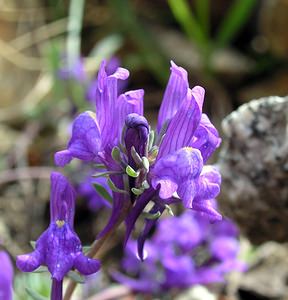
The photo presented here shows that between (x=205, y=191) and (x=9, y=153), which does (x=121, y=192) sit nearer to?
(x=205, y=191)

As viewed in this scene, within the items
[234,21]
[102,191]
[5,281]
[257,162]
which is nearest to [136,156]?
[102,191]

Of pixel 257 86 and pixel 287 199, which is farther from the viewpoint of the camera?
pixel 257 86

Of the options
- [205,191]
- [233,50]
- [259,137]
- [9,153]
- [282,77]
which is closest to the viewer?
[205,191]

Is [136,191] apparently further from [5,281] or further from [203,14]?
[203,14]

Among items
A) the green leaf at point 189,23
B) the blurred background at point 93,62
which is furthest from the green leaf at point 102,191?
the green leaf at point 189,23

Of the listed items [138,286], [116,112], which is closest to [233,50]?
[138,286]

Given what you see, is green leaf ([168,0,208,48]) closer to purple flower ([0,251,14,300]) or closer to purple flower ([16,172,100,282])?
purple flower ([0,251,14,300])
